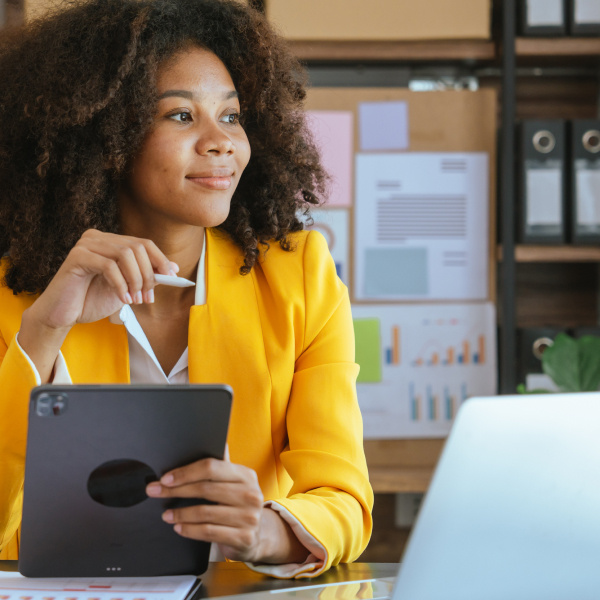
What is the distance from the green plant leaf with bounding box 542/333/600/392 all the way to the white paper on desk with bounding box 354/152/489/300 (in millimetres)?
279

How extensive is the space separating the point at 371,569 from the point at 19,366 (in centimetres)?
48

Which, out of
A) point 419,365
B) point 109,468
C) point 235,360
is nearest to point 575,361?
→ point 419,365

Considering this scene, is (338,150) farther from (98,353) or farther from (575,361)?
(98,353)

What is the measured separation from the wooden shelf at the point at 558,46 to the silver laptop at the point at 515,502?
5.39ft

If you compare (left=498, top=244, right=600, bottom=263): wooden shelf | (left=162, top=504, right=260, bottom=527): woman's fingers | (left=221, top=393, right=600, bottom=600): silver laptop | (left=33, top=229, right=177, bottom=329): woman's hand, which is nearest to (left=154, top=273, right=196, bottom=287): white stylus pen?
(left=33, top=229, right=177, bottom=329): woman's hand

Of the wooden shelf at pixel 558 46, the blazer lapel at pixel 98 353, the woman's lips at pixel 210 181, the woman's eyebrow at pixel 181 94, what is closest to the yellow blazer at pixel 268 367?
the blazer lapel at pixel 98 353

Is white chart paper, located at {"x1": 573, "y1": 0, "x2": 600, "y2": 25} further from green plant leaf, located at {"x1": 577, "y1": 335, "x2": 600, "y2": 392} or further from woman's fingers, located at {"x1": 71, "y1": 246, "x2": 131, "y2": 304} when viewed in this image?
woman's fingers, located at {"x1": 71, "y1": 246, "x2": 131, "y2": 304}

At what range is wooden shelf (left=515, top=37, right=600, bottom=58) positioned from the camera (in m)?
1.88

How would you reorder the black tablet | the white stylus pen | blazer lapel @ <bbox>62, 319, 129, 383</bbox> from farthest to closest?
blazer lapel @ <bbox>62, 319, 129, 383</bbox> < the white stylus pen < the black tablet

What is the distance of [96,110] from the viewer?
107 centimetres

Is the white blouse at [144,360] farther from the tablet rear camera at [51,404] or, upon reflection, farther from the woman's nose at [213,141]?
the tablet rear camera at [51,404]

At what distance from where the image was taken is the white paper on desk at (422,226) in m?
1.97

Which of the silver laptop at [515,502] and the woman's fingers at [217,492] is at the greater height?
the silver laptop at [515,502]

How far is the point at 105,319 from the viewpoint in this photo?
3.48 ft
